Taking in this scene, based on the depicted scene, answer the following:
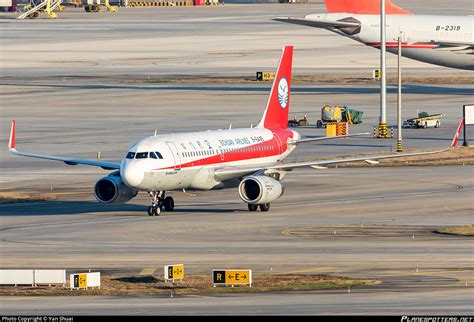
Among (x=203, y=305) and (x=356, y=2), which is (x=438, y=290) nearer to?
(x=203, y=305)

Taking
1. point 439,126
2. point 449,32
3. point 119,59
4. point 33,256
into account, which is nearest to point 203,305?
point 33,256

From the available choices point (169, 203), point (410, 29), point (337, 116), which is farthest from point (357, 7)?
point (169, 203)

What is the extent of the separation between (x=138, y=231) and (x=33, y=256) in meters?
7.55

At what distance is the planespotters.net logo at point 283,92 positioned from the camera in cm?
7150

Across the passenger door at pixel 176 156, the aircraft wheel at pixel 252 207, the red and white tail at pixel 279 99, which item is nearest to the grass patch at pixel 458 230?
the aircraft wheel at pixel 252 207

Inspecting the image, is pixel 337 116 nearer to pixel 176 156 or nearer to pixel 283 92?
pixel 283 92

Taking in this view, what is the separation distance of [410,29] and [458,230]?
7162cm

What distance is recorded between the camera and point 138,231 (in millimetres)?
58781

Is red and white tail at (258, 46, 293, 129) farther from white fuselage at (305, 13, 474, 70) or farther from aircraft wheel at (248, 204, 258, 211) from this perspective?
white fuselage at (305, 13, 474, 70)

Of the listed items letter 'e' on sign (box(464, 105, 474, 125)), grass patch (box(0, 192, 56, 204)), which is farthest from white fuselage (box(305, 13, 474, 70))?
grass patch (box(0, 192, 56, 204))

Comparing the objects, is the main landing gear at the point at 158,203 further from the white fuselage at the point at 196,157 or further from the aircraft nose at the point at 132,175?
the aircraft nose at the point at 132,175

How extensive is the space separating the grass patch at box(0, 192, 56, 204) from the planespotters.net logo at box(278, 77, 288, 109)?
13250mm

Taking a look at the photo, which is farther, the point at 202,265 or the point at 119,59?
the point at 119,59

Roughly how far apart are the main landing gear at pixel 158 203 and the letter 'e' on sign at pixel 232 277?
61.6 ft
